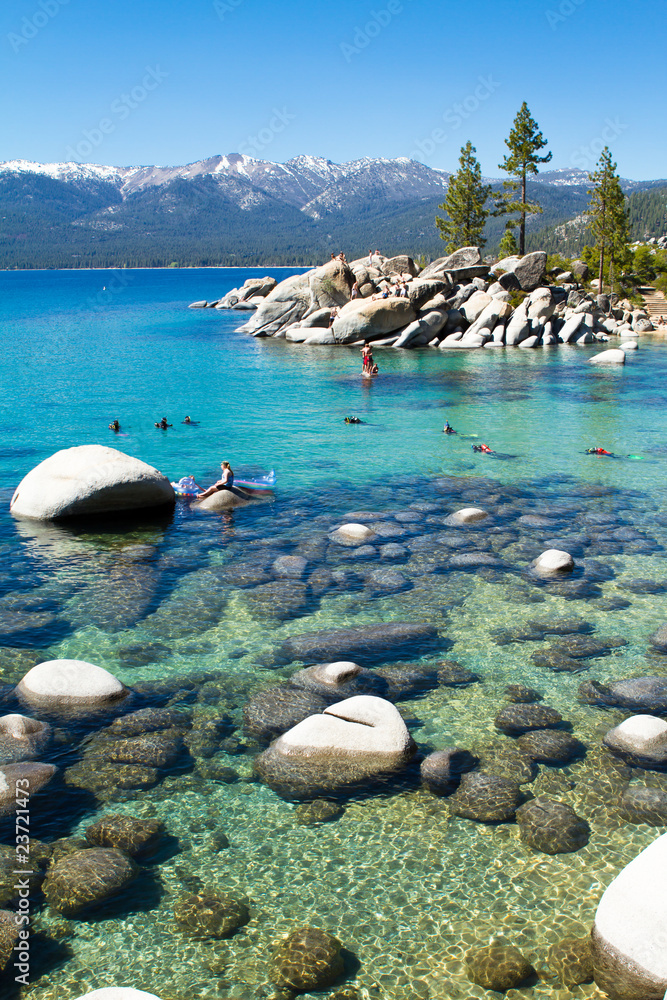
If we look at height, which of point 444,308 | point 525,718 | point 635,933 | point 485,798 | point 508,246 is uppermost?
point 508,246

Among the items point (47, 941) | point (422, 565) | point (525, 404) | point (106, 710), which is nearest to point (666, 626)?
point (422, 565)

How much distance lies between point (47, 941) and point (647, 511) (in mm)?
19466

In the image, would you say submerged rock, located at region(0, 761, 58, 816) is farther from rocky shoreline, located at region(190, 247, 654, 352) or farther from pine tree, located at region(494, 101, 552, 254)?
pine tree, located at region(494, 101, 552, 254)

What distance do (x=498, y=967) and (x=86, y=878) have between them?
182 inches

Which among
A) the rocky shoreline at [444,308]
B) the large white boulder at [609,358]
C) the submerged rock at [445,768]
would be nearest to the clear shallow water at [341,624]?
the submerged rock at [445,768]

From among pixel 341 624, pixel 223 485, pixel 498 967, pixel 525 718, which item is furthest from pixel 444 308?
pixel 498 967

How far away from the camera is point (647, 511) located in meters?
21.8

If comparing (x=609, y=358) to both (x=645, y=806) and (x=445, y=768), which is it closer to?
(x=645, y=806)

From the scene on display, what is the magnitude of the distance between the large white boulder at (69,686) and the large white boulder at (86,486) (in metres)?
8.91

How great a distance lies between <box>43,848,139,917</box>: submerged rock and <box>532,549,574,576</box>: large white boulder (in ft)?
38.2

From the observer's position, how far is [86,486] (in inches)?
802

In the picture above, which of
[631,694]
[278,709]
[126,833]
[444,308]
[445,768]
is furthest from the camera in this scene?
[444,308]

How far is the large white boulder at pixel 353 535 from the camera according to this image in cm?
1928

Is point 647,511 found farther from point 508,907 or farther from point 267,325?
point 267,325
